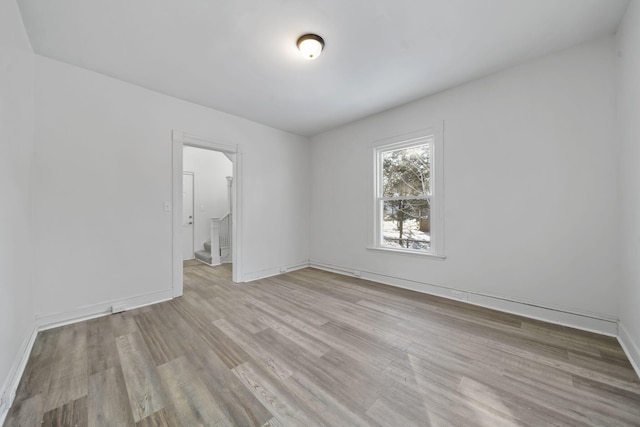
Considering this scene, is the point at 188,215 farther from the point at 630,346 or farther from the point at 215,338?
the point at 630,346

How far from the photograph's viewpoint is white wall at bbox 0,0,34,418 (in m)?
1.51

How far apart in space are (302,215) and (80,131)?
3363 mm

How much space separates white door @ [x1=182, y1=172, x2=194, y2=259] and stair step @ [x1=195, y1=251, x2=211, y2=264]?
254 mm

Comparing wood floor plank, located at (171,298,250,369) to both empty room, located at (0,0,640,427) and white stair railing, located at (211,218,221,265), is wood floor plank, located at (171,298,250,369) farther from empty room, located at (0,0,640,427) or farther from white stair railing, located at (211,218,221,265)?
white stair railing, located at (211,218,221,265)

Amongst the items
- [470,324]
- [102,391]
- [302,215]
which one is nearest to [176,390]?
[102,391]

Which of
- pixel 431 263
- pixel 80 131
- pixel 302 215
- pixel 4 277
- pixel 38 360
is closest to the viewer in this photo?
pixel 4 277

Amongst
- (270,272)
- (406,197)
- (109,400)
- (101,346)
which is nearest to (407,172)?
(406,197)

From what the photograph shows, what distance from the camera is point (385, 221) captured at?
392 centimetres

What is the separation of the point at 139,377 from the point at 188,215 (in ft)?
15.5

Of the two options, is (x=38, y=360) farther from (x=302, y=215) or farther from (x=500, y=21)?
(x=500, y=21)

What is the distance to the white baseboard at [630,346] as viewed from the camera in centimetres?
172

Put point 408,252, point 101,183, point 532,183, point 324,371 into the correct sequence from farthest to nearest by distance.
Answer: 1. point 408,252
2. point 101,183
3. point 532,183
4. point 324,371

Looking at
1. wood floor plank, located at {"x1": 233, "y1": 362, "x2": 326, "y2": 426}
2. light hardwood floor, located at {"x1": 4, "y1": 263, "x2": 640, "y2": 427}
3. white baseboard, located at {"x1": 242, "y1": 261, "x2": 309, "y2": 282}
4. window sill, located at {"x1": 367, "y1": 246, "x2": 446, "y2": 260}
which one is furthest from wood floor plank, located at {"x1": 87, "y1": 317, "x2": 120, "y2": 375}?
window sill, located at {"x1": 367, "y1": 246, "x2": 446, "y2": 260}

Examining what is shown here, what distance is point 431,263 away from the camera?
328 cm
